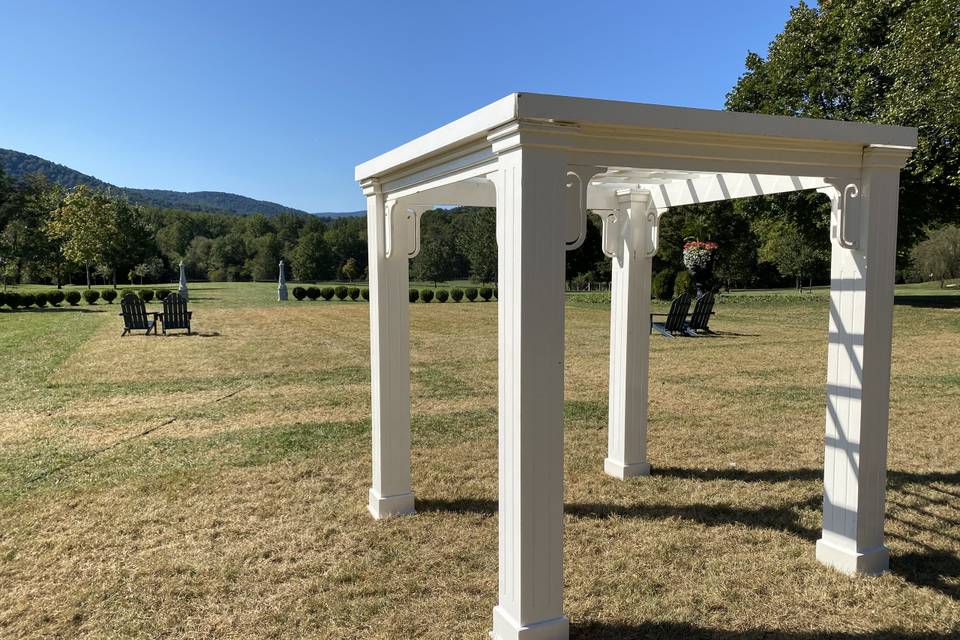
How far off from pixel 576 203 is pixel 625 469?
3347 mm

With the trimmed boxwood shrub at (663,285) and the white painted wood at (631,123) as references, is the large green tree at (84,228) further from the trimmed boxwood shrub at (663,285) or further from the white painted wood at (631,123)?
the white painted wood at (631,123)

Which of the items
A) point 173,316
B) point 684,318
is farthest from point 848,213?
point 173,316

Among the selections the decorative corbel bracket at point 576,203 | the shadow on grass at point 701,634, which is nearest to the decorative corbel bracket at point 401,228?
the decorative corbel bracket at point 576,203

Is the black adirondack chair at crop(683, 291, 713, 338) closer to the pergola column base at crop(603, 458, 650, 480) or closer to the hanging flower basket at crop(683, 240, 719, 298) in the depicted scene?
the hanging flower basket at crop(683, 240, 719, 298)

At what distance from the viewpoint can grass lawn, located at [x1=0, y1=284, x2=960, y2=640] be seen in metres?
3.43

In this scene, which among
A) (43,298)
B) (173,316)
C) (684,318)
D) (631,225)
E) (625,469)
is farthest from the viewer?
(43,298)

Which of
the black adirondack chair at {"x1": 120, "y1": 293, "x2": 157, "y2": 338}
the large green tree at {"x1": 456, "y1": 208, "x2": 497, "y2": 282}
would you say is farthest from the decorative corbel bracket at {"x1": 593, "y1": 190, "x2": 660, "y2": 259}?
the large green tree at {"x1": 456, "y1": 208, "x2": 497, "y2": 282}

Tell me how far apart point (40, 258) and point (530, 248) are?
36798 mm

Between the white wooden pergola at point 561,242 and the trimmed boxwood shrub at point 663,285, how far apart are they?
81.1 ft

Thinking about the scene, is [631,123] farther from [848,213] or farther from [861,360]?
[861,360]

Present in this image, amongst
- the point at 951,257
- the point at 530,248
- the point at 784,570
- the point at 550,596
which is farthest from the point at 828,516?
the point at 951,257

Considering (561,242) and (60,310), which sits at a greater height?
(561,242)

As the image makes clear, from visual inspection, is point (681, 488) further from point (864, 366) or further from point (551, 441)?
point (551, 441)

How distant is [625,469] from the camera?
219 inches
